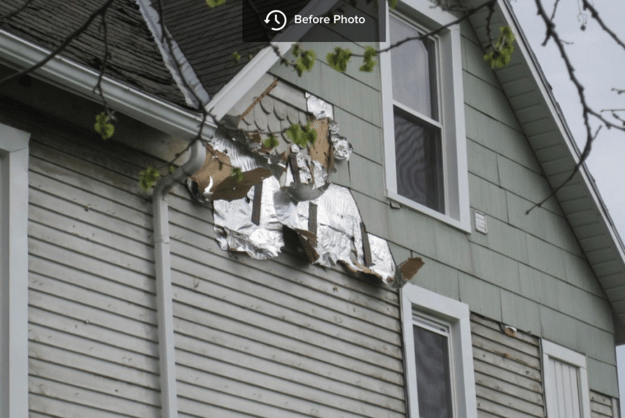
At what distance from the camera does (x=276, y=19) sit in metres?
8.55

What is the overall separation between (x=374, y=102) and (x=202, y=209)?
7.49ft

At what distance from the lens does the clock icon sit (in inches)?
333

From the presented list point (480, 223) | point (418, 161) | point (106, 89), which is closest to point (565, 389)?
point (480, 223)

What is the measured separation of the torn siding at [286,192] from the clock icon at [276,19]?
42cm

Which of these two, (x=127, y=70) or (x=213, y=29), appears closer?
(x=127, y=70)

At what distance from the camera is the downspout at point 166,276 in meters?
6.85

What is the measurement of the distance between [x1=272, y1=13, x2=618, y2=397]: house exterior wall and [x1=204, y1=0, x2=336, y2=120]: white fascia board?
34cm

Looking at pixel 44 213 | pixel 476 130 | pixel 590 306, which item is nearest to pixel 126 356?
pixel 44 213

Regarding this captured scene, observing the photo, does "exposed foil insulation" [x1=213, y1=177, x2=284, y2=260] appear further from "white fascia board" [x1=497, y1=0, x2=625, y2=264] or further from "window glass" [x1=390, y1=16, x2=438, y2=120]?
"white fascia board" [x1=497, y1=0, x2=625, y2=264]

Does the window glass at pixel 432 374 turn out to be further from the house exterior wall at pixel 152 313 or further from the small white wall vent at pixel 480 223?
the small white wall vent at pixel 480 223

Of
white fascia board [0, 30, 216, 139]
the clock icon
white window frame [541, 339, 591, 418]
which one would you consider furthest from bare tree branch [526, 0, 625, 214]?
white window frame [541, 339, 591, 418]

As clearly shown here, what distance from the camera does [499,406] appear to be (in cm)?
966

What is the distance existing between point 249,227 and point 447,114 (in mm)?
2943

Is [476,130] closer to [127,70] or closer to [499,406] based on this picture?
[499,406]
